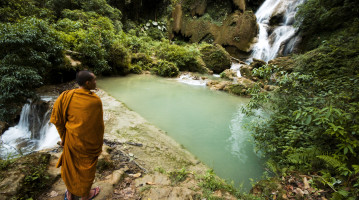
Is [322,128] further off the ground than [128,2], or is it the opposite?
[128,2]

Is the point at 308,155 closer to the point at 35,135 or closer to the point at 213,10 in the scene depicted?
the point at 35,135

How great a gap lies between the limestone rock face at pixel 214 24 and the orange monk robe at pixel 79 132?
1877cm

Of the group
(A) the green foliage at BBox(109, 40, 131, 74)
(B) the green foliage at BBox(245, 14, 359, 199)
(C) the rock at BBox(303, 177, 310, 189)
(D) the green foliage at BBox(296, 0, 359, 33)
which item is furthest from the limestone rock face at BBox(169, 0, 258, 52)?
(C) the rock at BBox(303, 177, 310, 189)

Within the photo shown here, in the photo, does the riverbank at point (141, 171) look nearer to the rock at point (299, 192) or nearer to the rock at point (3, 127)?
the rock at point (299, 192)

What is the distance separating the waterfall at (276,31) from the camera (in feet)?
48.4

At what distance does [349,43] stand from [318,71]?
144 centimetres

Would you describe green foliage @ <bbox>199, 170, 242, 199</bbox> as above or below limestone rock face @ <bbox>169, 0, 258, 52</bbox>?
below

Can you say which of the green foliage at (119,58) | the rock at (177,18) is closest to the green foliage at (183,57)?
the green foliage at (119,58)

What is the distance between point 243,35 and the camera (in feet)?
57.4

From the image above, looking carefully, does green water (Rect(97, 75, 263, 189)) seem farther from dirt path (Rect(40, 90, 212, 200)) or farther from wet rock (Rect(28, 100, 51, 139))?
wet rock (Rect(28, 100, 51, 139))

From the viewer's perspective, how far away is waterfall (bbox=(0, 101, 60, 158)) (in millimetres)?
4406

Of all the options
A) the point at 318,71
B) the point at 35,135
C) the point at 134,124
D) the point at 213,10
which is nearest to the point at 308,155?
the point at 318,71

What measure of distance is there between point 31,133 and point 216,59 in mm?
13878

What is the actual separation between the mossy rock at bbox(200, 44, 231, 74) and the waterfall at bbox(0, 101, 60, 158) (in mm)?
12852
